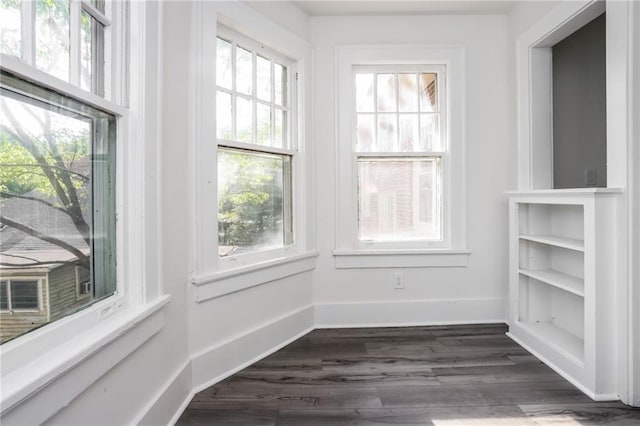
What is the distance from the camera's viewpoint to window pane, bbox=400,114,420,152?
2.73 meters

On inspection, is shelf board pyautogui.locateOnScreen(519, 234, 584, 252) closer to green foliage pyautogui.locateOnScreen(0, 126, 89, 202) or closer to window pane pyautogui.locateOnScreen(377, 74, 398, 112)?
window pane pyautogui.locateOnScreen(377, 74, 398, 112)

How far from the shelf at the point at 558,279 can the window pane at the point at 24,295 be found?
246 cm

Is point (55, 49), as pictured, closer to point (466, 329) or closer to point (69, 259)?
point (69, 259)

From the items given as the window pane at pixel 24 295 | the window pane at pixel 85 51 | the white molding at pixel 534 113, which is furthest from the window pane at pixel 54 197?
the white molding at pixel 534 113

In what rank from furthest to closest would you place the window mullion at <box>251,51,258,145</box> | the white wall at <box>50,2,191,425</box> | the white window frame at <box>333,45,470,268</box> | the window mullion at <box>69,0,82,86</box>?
the white window frame at <box>333,45,470,268</box>, the window mullion at <box>251,51,258,145</box>, the white wall at <box>50,2,191,425</box>, the window mullion at <box>69,0,82,86</box>

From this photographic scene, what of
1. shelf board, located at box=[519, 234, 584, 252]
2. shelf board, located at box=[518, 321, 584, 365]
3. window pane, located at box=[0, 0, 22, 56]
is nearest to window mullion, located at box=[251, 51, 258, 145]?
window pane, located at box=[0, 0, 22, 56]

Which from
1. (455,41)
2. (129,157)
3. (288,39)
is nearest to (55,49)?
(129,157)

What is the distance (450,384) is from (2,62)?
224cm

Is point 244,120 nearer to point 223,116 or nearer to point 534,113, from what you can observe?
point 223,116

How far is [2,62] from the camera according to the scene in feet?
2.61

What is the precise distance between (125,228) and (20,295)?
1.43ft

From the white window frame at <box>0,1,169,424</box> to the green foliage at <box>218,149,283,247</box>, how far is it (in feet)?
1.96

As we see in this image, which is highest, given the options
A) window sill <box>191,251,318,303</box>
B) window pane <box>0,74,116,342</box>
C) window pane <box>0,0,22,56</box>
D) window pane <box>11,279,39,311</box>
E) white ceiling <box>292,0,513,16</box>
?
white ceiling <box>292,0,513,16</box>

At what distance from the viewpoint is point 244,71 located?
2.16 meters
